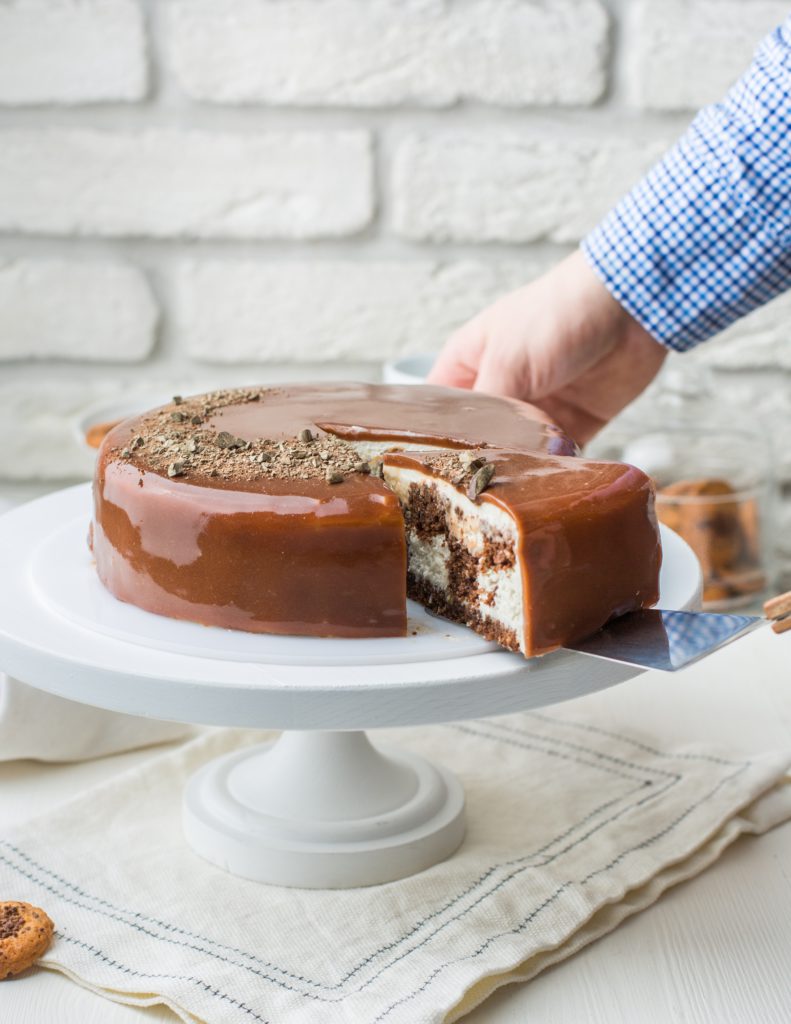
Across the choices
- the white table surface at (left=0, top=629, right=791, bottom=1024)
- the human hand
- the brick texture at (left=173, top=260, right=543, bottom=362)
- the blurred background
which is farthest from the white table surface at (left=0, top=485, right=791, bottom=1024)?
the brick texture at (left=173, top=260, right=543, bottom=362)

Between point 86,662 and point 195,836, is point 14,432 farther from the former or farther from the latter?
point 86,662

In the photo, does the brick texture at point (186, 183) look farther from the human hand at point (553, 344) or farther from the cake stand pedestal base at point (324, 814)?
the cake stand pedestal base at point (324, 814)

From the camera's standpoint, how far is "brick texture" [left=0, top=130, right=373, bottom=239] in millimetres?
2236

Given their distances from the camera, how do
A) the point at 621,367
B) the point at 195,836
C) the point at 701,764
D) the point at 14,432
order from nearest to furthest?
the point at 195,836
the point at 701,764
the point at 621,367
the point at 14,432

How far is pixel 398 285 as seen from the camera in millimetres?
2312

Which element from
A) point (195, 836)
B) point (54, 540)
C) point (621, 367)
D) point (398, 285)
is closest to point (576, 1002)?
point (195, 836)

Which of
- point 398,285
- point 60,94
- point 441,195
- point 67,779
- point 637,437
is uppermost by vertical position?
point 60,94

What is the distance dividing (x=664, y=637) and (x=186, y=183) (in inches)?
61.7

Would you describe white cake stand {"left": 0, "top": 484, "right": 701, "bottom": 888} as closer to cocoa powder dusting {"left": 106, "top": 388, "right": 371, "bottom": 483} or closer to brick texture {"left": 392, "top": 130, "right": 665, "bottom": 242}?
cocoa powder dusting {"left": 106, "top": 388, "right": 371, "bottom": 483}

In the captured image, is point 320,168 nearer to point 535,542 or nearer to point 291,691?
point 535,542

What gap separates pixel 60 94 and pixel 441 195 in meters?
0.70

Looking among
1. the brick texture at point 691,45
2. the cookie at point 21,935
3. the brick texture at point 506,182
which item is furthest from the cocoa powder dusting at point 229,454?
the brick texture at point 691,45

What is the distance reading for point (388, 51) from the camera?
2.19 m

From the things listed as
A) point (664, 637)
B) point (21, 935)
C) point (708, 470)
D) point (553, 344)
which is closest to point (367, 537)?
point (664, 637)
